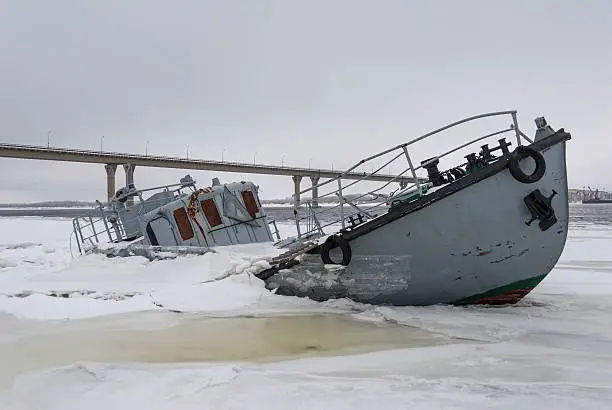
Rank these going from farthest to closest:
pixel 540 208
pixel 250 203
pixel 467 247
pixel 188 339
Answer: pixel 250 203
pixel 467 247
pixel 540 208
pixel 188 339

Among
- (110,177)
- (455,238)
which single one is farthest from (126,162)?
(455,238)

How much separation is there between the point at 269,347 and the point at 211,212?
562 cm

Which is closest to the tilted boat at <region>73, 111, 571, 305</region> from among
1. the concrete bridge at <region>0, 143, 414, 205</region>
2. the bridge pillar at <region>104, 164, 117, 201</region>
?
the concrete bridge at <region>0, 143, 414, 205</region>

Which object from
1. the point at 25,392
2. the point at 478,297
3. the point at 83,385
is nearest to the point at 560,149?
the point at 478,297

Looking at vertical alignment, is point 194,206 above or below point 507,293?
above

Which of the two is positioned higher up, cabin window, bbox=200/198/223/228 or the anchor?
cabin window, bbox=200/198/223/228

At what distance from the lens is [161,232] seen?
34.9ft

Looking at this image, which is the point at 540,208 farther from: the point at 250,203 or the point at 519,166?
the point at 250,203

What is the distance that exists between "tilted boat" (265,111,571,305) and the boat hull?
0.04ft

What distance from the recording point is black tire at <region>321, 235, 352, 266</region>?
6.97 metres

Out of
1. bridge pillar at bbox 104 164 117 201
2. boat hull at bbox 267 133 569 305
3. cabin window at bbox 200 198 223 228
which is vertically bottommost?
boat hull at bbox 267 133 569 305

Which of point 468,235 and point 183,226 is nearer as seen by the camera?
point 468,235

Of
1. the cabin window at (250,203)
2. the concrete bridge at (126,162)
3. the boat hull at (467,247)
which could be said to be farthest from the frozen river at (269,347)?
the concrete bridge at (126,162)

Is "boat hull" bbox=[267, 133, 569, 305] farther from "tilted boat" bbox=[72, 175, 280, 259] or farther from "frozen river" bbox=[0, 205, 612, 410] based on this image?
"tilted boat" bbox=[72, 175, 280, 259]
